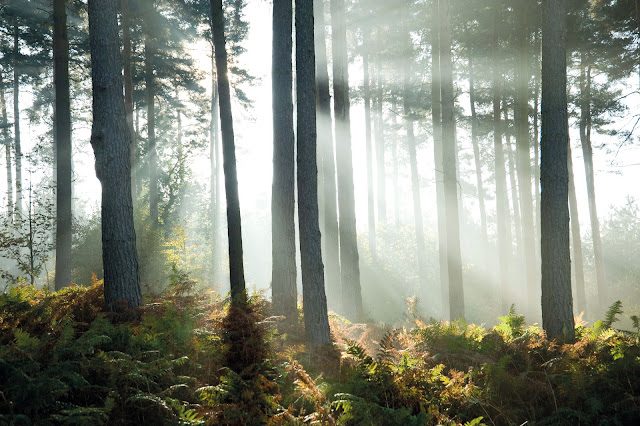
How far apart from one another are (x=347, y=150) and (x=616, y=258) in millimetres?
23778

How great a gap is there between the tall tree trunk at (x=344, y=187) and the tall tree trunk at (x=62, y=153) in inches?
276

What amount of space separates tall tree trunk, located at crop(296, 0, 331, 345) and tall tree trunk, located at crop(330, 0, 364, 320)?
525 cm

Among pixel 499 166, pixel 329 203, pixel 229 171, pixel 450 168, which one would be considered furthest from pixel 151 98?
pixel 499 166

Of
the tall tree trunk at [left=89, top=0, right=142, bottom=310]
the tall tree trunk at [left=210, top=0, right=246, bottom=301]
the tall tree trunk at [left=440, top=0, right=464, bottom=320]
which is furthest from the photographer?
the tall tree trunk at [left=440, top=0, right=464, bottom=320]

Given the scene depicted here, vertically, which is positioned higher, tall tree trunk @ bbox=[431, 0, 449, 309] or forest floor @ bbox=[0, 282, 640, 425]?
tall tree trunk @ bbox=[431, 0, 449, 309]

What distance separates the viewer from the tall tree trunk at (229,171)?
8.80 m

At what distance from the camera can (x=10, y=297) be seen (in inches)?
239

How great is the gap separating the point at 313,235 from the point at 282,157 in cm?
298

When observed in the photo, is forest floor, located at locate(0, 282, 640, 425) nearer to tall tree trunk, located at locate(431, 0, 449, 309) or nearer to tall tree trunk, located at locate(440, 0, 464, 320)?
tall tree trunk, located at locate(440, 0, 464, 320)

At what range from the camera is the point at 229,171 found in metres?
8.91

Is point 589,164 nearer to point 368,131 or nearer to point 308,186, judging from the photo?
point 368,131

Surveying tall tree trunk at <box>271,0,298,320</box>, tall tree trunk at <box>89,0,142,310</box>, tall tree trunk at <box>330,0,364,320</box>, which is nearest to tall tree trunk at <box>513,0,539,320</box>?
tall tree trunk at <box>330,0,364,320</box>

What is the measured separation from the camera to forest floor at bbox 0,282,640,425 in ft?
12.3

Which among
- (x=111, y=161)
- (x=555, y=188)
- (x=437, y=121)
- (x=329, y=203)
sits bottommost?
(x=555, y=188)
